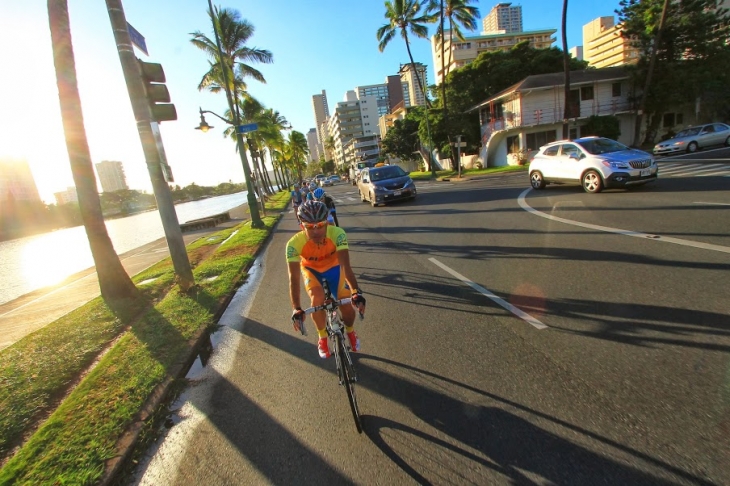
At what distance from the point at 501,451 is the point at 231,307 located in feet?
16.7

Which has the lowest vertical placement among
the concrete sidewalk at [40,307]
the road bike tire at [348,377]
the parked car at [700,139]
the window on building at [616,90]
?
the concrete sidewalk at [40,307]

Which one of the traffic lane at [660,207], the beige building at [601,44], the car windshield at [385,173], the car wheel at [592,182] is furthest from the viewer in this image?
the beige building at [601,44]

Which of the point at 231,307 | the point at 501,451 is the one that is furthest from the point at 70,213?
the point at 501,451

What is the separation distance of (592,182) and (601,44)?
130 metres

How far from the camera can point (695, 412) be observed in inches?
96.8

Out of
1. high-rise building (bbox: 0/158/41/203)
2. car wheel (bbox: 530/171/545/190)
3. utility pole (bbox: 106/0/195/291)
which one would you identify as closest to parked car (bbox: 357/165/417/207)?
car wheel (bbox: 530/171/545/190)

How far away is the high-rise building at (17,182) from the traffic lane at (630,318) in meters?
94.5

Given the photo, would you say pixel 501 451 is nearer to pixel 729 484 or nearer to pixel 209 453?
pixel 729 484

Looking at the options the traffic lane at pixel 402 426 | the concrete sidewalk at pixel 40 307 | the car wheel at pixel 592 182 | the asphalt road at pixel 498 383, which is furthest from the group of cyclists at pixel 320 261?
the car wheel at pixel 592 182

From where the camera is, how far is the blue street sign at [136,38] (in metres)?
6.30

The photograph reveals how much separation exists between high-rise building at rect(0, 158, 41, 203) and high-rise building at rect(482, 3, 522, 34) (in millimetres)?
185339

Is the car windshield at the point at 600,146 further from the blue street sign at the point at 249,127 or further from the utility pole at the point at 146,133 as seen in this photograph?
the utility pole at the point at 146,133

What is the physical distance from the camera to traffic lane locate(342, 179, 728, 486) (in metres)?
2.49

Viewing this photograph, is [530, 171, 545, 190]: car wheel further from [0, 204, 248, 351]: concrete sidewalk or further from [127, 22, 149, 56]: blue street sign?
[0, 204, 248, 351]: concrete sidewalk
